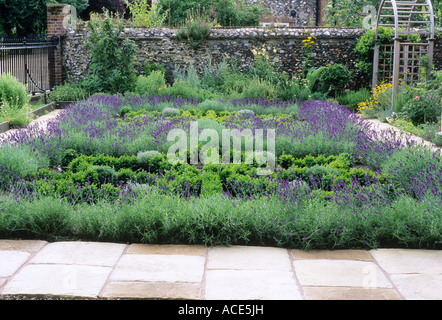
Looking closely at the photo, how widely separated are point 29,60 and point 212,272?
31.6 feet

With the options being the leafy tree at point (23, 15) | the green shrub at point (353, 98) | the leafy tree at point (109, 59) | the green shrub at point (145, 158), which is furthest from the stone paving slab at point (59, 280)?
the leafy tree at point (23, 15)

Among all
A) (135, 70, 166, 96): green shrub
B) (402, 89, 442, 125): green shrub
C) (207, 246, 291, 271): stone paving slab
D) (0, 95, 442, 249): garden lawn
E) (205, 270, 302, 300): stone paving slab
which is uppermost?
(135, 70, 166, 96): green shrub

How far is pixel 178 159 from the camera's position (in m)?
6.04

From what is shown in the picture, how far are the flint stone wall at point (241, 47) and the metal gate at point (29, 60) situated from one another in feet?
2.86

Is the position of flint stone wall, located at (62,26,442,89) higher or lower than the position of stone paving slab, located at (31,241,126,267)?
higher

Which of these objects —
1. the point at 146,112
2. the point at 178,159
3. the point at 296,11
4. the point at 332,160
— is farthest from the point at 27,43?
the point at 296,11

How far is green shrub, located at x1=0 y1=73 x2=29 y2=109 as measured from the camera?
9.14 m

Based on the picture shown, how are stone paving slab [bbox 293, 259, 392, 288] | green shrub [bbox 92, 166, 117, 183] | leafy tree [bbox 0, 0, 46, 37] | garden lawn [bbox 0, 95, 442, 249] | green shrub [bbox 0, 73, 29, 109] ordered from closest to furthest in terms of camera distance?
1. stone paving slab [bbox 293, 259, 392, 288]
2. garden lawn [bbox 0, 95, 442, 249]
3. green shrub [bbox 92, 166, 117, 183]
4. green shrub [bbox 0, 73, 29, 109]
5. leafy tree [bbox 0, 0, 46, 37]

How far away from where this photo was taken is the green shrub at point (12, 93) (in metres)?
9.14

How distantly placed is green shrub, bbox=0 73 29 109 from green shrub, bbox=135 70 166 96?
2518mm

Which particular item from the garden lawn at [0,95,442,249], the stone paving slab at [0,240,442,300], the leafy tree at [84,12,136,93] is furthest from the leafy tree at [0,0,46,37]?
the stone paving slab at [0,240,442,300]

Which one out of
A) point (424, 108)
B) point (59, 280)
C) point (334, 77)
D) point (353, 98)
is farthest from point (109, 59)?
point (59, 280)

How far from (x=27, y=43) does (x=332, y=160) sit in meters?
8.12

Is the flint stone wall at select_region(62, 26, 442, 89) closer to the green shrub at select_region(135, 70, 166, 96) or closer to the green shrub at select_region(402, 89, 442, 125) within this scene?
the green shrub at select_region(135, 70, 166, 96)
